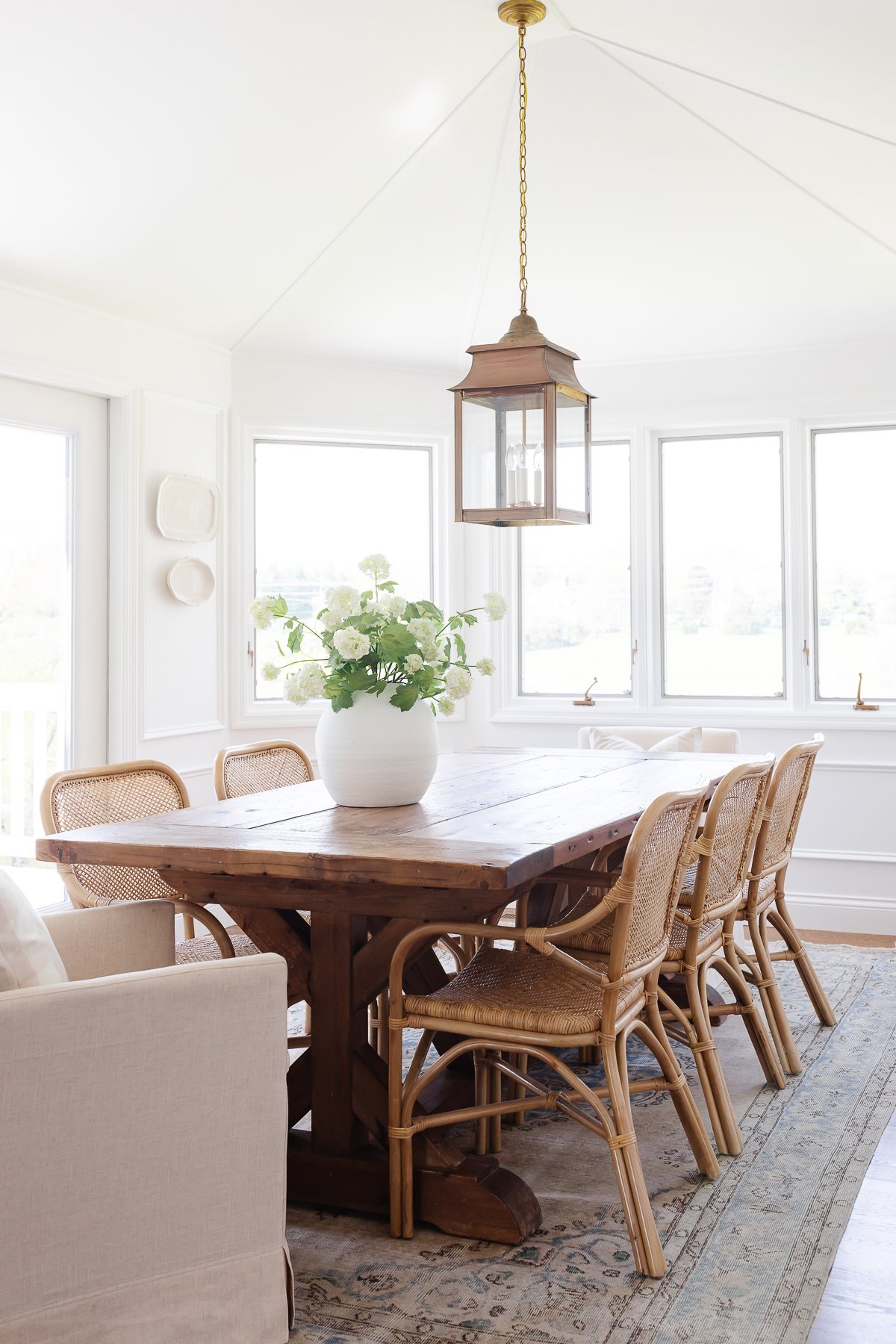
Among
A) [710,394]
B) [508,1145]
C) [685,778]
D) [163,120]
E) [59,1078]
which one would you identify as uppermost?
[163,120]

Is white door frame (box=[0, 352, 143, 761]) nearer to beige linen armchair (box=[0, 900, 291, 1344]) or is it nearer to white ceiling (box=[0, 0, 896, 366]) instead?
white ceiling (box=[0, 0, 896, 366])

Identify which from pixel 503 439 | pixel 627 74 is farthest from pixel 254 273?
pixel 503 439

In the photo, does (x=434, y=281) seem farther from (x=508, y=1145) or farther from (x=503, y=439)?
(x=508, y=1145)

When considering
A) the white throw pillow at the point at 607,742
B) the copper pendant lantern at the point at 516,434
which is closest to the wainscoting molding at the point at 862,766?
the white throw pillow at the point at 607,742

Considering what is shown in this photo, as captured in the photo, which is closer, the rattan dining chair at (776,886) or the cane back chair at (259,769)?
the rattan dining chair at (776,886)

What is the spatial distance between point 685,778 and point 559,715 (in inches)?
86.5

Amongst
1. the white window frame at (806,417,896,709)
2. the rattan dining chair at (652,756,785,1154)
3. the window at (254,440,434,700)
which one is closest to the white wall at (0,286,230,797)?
the window at (254,440,434,700)

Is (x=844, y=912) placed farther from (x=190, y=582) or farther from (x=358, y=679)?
(x=358, y=679)

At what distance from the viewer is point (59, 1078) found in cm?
182

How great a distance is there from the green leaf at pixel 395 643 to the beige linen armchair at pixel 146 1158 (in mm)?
1109

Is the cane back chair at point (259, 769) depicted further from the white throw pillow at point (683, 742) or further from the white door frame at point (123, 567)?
the white throw pillow at point (683, 742)

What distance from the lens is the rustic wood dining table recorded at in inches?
96.3

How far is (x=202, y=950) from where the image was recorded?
315 centimetres

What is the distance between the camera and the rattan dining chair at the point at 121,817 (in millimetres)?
3123
